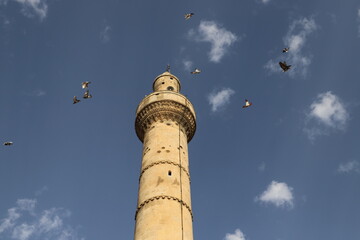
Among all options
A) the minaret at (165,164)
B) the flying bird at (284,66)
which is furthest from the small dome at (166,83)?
the flying bird at (284,66)

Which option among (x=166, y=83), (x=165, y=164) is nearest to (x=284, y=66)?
(x=165, y=164)

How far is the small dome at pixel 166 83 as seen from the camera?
27312 mm

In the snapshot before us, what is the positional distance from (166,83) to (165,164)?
833 centimetres

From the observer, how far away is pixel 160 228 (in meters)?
17.4

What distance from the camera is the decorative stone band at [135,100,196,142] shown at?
936 inches

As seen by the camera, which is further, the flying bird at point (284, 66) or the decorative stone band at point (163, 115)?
the decorative stone band at point (163, 115)

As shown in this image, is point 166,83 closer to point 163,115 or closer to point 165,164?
point 163,115

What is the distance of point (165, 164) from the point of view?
67.1 feet

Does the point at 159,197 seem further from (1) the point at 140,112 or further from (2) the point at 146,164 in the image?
(1) the point at 140,112

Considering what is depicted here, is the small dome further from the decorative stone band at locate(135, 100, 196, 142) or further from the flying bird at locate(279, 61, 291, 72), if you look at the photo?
the flying bird at locate(279, 61, 291, 72)

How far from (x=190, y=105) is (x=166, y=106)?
1.93 m

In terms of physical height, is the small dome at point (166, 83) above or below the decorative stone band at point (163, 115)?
above

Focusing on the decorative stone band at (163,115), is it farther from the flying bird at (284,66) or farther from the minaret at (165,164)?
the flying bird at (284,66)

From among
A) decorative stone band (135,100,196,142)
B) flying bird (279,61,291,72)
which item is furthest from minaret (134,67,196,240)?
flying bird (279,61,291,72)
